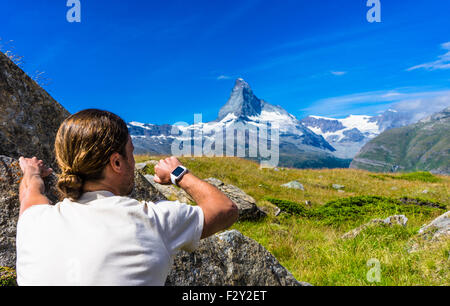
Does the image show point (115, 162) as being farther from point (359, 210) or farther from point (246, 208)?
point (359, 210)

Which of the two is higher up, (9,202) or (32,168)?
(32,168)

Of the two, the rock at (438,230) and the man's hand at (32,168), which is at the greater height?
the man's hand at (32,168)

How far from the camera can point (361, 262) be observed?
6.14m

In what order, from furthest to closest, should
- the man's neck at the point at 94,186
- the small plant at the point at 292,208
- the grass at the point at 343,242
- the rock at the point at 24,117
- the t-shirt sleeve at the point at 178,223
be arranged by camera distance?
the small plant at the point at 292,208 < the grass at the point at 343,242 < the rock at the point at 24,117 < the man's neck at the point at 94,186 < the t-shirt sleeve at the point at 178,223

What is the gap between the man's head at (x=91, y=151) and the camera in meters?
2.11

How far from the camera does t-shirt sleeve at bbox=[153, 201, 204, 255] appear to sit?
6.68 feet

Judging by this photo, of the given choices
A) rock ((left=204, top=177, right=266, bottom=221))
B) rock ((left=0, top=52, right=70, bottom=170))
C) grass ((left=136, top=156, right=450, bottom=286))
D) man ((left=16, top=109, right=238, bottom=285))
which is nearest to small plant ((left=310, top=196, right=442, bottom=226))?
grass ((left=136, top=156, right=450, bottom=286))

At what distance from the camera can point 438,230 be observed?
6699 mm

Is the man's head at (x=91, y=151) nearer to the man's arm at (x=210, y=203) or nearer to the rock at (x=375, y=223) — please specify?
the man's arm at (x=210, y=203)

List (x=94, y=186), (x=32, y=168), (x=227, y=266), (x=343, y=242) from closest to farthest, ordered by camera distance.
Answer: (x=94, y=186) → (x=32, y=168) → (x=227, y=266) → (x=343, y=242)

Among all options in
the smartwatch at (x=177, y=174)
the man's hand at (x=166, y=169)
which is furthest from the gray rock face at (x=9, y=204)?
the smartwatch at (x=177, y=174)

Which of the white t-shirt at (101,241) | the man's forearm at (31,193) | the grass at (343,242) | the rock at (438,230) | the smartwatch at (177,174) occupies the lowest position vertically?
the grass at (343,242)

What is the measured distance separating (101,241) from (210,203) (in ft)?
2.55

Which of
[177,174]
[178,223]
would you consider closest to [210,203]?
[178,223]
